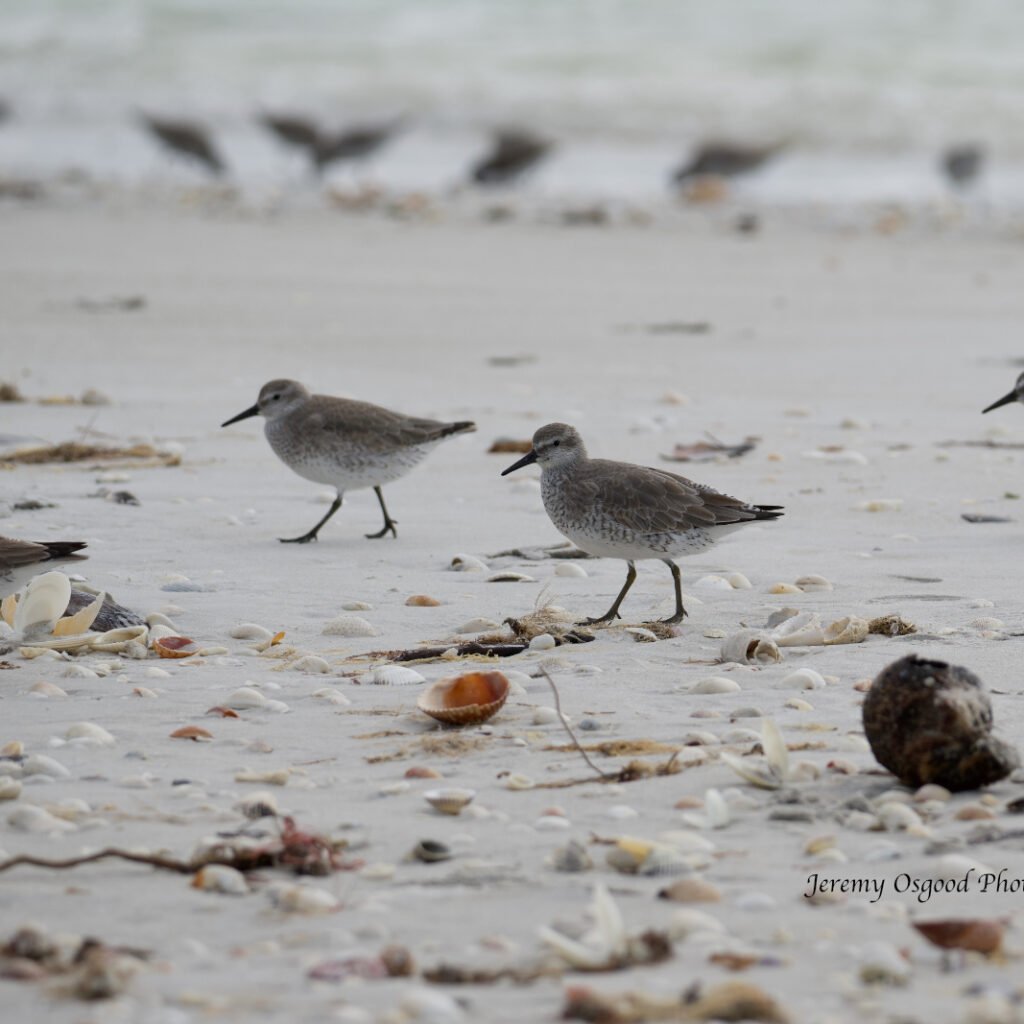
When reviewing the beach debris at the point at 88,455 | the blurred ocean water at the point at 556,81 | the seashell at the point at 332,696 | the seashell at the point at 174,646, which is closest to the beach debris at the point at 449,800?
the seashell at the point at 332,696

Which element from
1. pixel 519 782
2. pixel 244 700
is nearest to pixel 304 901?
pixel 519 782

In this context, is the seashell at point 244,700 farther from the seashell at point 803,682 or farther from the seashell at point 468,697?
the seashell at point 803,682

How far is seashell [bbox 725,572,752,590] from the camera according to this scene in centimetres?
608

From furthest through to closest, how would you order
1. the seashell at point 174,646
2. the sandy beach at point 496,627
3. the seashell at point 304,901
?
the seashell at point 174,646, the seashell at point 304,901, the sandy beach at point 496,627

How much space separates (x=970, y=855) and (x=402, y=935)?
1.21m

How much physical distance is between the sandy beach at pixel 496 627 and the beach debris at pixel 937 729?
8 cm

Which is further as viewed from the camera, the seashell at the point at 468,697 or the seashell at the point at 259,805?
the seashell at the point at 468,697

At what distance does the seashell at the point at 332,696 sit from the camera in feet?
15.4

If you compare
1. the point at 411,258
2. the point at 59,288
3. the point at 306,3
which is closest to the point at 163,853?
the point at 59,288

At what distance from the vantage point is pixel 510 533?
688 cm

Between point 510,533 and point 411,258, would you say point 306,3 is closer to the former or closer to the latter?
point 411,258

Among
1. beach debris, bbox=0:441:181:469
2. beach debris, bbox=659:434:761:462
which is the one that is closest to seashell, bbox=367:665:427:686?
beach debris, bbox=0:441:181:469

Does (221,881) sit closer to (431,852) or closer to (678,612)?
(431,852)

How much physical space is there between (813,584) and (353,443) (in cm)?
212
